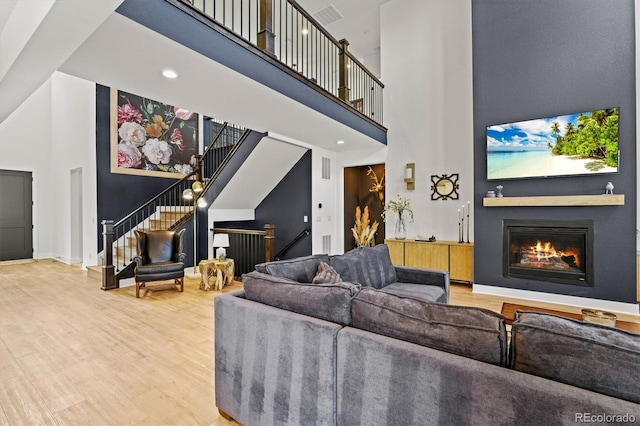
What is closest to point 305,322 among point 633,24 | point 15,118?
point 633,24

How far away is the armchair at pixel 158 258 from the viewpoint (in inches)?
179

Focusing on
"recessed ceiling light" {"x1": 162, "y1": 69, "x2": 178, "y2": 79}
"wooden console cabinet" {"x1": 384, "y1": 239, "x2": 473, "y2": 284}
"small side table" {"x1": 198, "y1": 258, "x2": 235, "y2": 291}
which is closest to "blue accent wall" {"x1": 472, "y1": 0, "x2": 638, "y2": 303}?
"wooden console cabinet" {"x1": 384, "y1": 239, "x2": 473, "y2": 284}

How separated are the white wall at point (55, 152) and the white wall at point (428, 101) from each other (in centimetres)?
617

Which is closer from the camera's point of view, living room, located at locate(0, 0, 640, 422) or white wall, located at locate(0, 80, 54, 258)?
living room, located at locate(0, 0, 640, 422)

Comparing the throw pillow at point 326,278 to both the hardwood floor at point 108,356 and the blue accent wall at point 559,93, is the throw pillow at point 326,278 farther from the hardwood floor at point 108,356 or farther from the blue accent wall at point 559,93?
the blue accent wall at point 559,93

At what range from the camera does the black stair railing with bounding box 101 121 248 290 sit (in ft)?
16.4

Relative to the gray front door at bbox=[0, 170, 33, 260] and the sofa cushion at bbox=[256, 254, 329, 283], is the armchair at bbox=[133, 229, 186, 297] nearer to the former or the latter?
the sofa cushion at bbox=[256, 254, 329, 283]

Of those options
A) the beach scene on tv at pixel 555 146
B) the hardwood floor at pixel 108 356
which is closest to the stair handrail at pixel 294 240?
the hardwood floor at pixel 108 356

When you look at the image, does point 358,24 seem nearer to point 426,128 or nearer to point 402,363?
point 426,128

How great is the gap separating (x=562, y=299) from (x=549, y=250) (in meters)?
0.66

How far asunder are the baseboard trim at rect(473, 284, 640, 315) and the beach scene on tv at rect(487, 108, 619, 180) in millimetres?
1624

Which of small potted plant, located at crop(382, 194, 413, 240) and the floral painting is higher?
the floral painting

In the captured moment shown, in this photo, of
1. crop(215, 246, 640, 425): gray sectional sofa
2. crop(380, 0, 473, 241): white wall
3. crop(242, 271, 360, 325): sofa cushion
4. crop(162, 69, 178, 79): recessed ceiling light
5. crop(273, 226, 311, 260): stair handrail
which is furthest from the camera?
crop(273, 226, 311, 260): stair handrail
